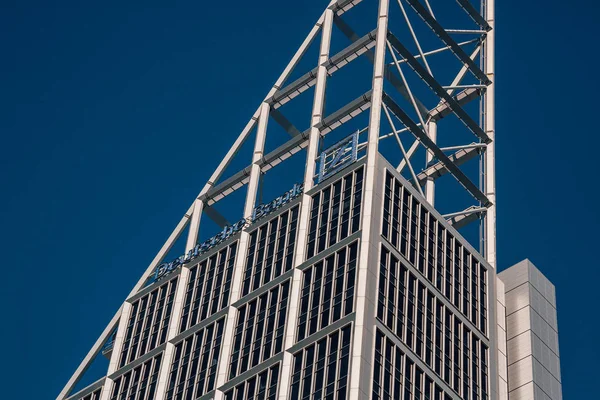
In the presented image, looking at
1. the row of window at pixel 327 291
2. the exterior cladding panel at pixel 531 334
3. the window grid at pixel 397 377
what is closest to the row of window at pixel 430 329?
the window grid at pixel 397 377

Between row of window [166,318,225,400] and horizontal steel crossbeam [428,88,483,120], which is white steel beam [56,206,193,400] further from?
horizontal steel crossbeam [428,88,483,120]

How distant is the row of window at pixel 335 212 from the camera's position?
472 ft

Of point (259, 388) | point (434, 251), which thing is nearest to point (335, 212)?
point (434, 251)

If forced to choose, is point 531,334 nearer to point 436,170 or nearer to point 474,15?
point 436,170

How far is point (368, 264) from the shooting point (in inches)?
5399

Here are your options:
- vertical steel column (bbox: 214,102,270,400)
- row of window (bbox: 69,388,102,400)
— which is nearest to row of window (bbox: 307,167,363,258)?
vertical steel column (bbox: 214,102,270,400)

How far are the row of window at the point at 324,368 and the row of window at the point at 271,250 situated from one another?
560 inches

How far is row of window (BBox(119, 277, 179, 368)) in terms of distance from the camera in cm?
15762

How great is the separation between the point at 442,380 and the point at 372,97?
1311 inches

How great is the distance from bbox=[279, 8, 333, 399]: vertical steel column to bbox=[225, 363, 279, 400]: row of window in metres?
1.60

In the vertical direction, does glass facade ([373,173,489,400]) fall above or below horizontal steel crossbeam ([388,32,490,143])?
below

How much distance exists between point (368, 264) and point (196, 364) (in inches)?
852

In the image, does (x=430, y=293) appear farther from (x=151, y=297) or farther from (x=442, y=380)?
(x=151, y=297)

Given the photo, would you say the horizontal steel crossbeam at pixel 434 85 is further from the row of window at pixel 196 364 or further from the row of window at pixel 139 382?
the row of window at pixel 139 382
